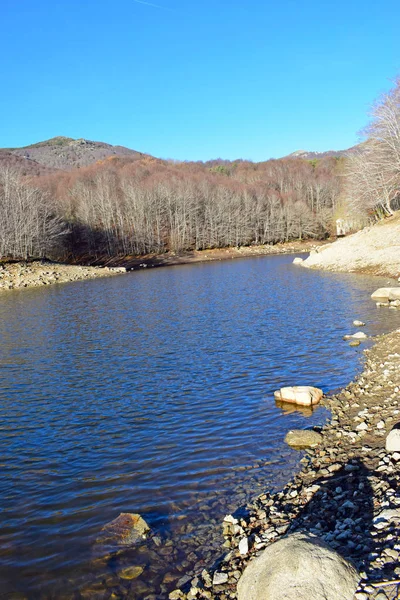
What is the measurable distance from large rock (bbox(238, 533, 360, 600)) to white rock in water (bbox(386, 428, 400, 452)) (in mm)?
4014

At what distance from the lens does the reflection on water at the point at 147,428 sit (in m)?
7.15

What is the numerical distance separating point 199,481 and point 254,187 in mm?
114971

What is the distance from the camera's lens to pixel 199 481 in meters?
9.05

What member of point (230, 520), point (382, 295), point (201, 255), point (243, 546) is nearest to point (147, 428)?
point (230, 520)

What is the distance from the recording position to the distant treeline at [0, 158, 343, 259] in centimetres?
7269

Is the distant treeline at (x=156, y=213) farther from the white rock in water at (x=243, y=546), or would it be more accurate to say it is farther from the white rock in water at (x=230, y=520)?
the white rock in water at (x=243, y=546)

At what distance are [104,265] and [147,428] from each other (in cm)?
7140

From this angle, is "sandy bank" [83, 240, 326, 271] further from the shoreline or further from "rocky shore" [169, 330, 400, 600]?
"rocky shore" [169, 330, 400, 600]

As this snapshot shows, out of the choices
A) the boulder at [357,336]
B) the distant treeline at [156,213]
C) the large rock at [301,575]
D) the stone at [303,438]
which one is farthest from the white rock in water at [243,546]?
the distant treeline at [156,213]

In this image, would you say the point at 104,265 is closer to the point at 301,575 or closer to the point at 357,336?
the point at 357,336

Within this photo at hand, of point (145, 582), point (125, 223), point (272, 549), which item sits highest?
point (125, 223)

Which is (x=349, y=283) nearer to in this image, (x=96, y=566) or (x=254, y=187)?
(x=96, y=566)

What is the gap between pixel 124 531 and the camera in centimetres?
761

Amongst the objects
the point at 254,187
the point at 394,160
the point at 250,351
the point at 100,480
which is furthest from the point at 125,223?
the point at 100,480
